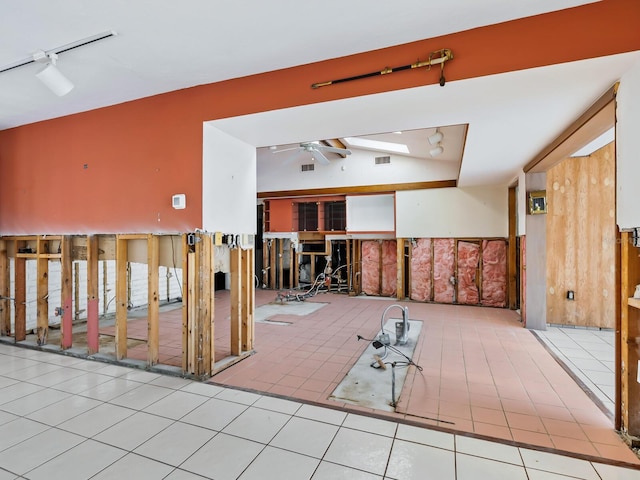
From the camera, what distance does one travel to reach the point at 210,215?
339 centimetres

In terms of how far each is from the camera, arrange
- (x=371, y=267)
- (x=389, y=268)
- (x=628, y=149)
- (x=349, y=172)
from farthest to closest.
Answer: (x=371, y=267) → (x=389, y=268) → (x=349, y=172) → (x=628, y=149)

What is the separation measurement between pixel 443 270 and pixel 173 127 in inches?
247

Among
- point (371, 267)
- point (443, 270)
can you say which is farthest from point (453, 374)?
point (371, 267)

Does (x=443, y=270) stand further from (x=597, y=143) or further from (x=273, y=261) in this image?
(x=273, y=261)

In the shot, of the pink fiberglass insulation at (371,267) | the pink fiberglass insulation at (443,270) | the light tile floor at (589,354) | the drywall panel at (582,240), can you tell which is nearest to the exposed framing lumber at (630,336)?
the light tile floor at (589,354)

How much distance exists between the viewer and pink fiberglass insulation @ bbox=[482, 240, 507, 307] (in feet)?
22.7

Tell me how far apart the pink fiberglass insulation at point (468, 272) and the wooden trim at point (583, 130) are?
9.69 feet

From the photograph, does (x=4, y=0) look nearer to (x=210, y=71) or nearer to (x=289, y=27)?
(x=210, y=71)

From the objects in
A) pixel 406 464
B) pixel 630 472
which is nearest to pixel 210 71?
pixel 406 464

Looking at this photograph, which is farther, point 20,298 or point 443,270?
point 443,270

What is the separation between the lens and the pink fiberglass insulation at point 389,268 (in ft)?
26.9

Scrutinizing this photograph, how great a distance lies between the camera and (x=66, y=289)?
4.01 meters

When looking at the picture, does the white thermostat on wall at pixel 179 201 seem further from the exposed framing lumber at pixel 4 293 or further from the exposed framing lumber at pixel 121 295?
the exposed framing lumber at pixel 4 293

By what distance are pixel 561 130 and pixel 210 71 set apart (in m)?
3.64
